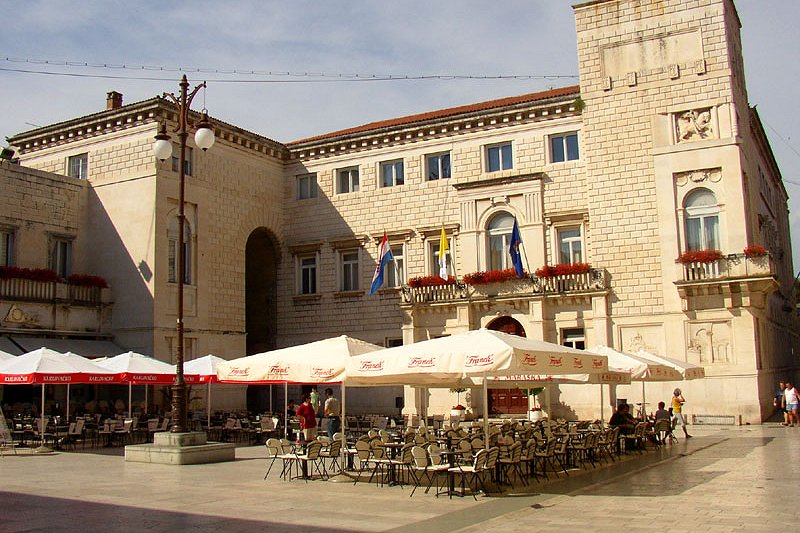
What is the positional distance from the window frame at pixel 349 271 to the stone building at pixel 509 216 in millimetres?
94

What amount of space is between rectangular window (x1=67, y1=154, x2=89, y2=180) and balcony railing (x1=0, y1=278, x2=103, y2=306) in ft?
17.5

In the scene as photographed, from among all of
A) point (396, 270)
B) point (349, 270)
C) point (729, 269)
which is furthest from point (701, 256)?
point (349, 270)

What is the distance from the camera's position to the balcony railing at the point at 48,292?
29125 millimetres

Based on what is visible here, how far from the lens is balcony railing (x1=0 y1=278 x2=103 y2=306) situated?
2912 centimetres

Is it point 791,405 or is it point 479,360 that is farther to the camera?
point 791,405

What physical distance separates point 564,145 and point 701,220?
20.3 ft

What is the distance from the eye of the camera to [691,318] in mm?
29406

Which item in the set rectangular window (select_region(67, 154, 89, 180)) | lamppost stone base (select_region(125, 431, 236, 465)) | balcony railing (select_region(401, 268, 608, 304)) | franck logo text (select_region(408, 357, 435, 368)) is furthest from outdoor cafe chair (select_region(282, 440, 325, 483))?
rectangular window (select_region(67, 154, 89, 180))

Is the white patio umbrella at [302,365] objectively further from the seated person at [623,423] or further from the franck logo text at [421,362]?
the seated person at [623,423]

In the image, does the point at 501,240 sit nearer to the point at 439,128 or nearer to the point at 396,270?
the point at 396,270

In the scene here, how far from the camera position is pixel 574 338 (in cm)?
3184

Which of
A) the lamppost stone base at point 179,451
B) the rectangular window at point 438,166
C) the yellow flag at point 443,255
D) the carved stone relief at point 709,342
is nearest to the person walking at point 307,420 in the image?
the lamppost stone base at point 179,451

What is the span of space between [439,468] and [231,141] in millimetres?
25227

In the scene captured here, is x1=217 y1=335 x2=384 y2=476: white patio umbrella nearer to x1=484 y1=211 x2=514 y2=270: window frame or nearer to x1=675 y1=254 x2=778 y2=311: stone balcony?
x1=675 y1=254 x2=778 y2=311: stone balcony
